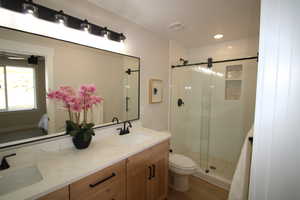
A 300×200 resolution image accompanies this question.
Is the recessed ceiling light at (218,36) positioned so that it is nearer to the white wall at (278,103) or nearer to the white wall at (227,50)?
the white wall at (227,50)

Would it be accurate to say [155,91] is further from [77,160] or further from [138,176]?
[77,160]

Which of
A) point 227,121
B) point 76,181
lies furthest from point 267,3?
point 227,121

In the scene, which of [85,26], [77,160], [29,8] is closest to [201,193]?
[77,160]

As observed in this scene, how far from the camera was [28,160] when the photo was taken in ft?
3.54

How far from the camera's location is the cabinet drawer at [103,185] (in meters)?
0.90

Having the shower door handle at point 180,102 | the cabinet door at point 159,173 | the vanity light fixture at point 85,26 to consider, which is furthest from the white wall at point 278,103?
the shower door handle at point 180,102

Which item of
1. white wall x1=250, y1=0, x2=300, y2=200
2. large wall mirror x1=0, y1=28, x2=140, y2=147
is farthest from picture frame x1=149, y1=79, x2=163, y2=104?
white wall x1=250, y1=0, x2=300, y2=200

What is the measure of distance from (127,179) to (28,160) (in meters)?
0.83

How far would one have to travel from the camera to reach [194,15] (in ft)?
5.41

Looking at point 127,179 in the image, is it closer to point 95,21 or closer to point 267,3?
point 267,3

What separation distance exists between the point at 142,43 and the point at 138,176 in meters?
1.76

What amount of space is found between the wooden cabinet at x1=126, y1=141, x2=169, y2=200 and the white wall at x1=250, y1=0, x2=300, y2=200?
3.34 feet

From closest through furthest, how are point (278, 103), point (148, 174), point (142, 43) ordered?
point (278, 103) → point (148, 174) → point (142, 43)

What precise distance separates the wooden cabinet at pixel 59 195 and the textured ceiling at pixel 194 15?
5.65ft
